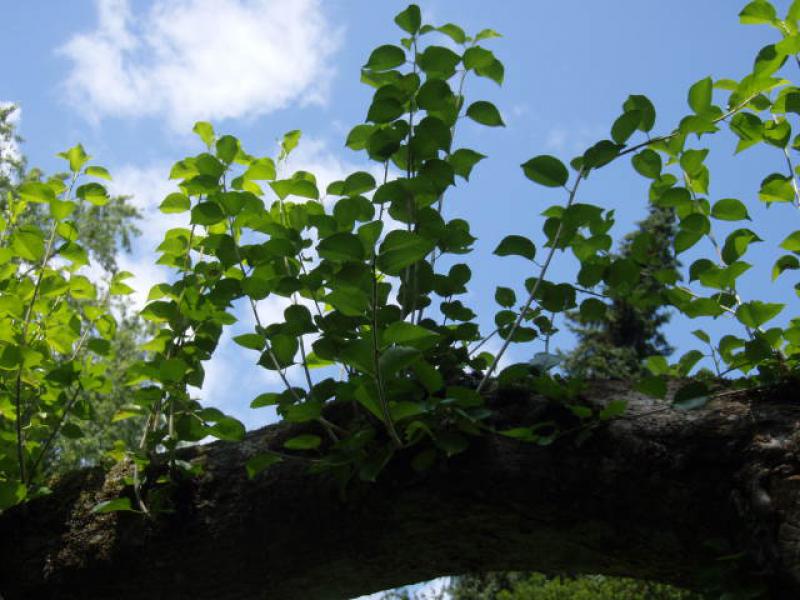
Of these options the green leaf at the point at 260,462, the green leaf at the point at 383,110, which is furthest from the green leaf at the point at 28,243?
the green leaf at the point at 383,110

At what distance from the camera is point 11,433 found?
2.05 metres

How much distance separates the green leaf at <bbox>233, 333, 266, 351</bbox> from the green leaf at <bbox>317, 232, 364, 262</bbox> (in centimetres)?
43

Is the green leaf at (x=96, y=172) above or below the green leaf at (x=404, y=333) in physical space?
above

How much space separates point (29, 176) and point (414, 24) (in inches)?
797

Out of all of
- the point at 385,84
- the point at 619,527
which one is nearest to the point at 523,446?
the point at 619,527

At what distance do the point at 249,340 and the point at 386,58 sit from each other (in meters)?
0.67

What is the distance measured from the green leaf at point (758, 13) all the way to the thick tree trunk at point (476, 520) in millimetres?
827

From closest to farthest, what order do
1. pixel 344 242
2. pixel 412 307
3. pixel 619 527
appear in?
pixel 344 242, pixel 619 527, pixel 412 307

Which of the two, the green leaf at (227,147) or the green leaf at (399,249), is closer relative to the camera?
the green leaf at (399,249)

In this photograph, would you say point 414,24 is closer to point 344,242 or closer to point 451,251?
point 451,251

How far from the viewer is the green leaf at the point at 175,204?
6.26 ft

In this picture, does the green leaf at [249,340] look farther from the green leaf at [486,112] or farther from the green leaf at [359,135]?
the green leaf at [486,112]

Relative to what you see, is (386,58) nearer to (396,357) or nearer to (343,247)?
(343,247)

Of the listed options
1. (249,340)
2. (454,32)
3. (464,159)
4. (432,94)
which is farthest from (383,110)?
(249,340)
